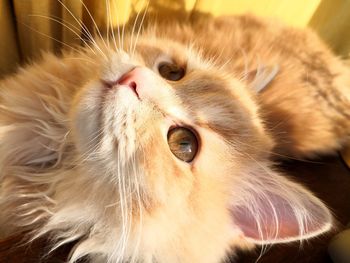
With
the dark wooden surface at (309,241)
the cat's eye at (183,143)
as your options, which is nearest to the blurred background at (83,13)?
the cat's eye at (183,143)

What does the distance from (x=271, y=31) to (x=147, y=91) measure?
646 mm

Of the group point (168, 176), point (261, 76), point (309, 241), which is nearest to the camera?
point (168, 176)

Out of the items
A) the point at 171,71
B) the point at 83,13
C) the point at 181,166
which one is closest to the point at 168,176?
the point at 181,166

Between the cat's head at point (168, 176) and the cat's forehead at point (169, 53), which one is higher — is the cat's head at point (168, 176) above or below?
below

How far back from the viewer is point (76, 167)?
3.30 ft

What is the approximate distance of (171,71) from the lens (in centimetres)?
114

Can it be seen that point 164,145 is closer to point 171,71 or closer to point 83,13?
point 171,71

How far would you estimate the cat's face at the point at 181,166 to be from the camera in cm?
89

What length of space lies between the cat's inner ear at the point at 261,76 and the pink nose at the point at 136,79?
40 centimetres

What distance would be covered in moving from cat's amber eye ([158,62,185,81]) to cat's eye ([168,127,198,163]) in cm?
21

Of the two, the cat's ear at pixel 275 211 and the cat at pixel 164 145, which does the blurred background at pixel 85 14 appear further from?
→ the cat's ear at pixel 275 211

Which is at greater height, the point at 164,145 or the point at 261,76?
the point at 261,76

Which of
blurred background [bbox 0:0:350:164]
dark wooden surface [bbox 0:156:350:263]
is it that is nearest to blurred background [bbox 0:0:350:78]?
blurred background [bbox 0:0:350:164]

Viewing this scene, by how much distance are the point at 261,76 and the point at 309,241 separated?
48 centimetres
